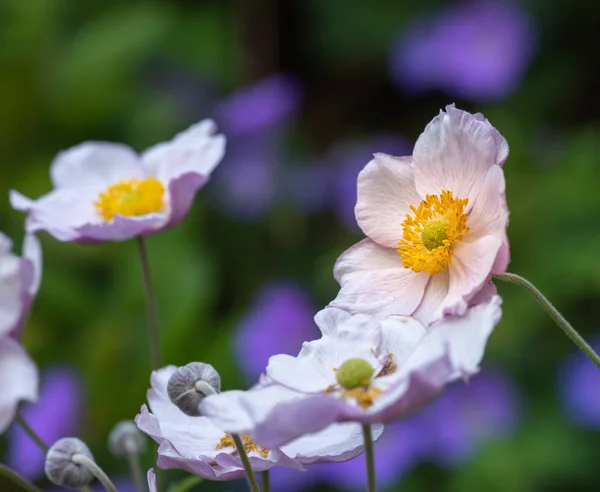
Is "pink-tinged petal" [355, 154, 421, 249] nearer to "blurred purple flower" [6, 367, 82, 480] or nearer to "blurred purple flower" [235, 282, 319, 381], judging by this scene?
"blurred purple flower" [6, 367, 82, 480]

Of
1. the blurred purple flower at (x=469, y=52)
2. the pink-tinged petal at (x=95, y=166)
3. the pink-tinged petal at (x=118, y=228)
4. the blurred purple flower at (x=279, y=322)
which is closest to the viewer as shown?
the pink-tinged petal at (x=118, y=228)

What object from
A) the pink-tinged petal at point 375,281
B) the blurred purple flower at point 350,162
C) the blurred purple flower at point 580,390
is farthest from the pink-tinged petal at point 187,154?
the blurred purple flower at point 350,162

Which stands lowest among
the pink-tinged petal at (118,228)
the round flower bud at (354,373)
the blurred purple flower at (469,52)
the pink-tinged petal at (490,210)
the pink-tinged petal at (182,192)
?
the blurred purple flower at (469,52)

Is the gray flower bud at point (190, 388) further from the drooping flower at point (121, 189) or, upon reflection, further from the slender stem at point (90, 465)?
the drooping flower at point (121, 189)

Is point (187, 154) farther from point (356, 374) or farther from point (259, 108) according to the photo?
point (259, 108)

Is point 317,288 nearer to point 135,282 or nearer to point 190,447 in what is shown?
point 135,282

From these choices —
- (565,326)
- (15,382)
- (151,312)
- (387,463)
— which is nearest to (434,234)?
(565,326)
